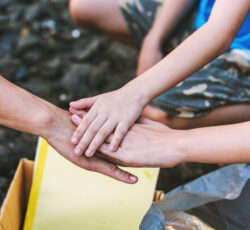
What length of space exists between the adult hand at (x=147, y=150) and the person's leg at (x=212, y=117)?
0.24 meters

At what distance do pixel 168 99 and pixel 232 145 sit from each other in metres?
0.35

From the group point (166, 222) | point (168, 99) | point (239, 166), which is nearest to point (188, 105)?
point (168, 99)

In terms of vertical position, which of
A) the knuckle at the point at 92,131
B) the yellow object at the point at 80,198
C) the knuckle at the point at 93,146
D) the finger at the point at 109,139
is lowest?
the yellow object at the point at 80,198

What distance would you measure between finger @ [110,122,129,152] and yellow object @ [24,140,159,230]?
0.18m

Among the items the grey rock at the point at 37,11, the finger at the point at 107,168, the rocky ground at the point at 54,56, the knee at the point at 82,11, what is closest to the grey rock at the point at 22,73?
the rocky ground at the point at 54,56

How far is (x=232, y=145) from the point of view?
0.91 m

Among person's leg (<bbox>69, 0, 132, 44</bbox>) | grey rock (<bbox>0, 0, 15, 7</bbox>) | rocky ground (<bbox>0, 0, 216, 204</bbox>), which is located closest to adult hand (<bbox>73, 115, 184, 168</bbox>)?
person's leg (<bbox>69, 0, 132, 44</bbox>)

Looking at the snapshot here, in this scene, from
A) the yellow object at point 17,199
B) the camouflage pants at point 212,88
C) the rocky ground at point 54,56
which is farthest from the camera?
the rocky ground at point 54,56

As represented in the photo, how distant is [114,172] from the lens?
3.18 feet

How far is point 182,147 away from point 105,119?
0.22m

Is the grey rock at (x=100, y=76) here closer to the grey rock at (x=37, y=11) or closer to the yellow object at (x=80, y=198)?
the grey rock at (x=37, y=11)

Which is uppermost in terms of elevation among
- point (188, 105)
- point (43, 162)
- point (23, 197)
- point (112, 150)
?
point (188, 105)

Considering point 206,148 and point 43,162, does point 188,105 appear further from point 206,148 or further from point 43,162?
point 43,162

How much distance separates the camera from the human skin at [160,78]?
0.99 meters
